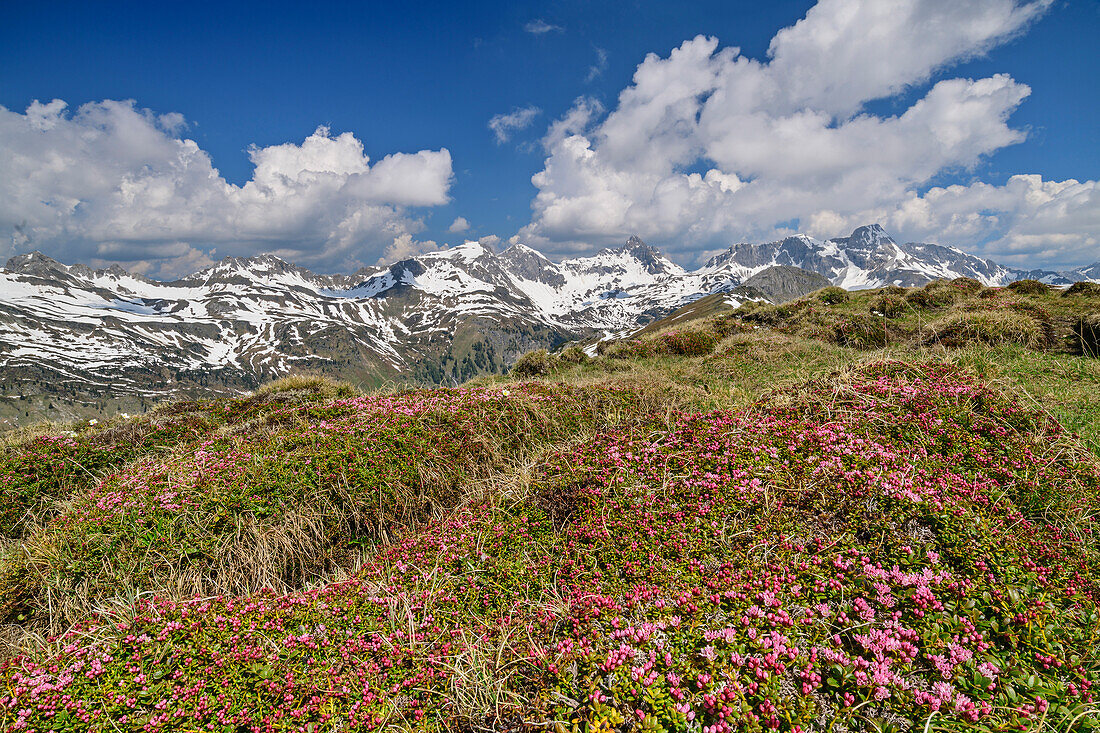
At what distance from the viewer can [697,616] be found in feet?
12.6

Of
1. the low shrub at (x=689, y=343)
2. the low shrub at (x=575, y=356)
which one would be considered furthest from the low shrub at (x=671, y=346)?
the low shrub at (x=575, y=356)

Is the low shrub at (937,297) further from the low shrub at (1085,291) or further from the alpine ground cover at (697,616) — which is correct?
the alpine ground cover at (697,616)

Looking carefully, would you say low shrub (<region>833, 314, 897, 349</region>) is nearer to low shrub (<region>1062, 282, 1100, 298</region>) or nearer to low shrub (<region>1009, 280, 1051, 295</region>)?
low shrub (<region>1062, 282, 1100, 298</region>)

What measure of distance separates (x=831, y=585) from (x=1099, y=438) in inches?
220

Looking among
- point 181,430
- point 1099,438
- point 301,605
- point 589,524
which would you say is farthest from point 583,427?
point 181,430

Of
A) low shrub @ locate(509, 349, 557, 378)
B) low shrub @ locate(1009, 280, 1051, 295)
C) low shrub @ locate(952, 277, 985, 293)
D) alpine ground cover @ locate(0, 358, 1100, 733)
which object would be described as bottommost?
alpine ground cover @ locate(0, 358, 1100, 733)

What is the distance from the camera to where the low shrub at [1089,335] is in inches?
445

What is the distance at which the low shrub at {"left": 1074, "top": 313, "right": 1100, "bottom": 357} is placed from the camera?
37.1ft

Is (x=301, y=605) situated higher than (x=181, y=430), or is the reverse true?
(x=181, y=430)

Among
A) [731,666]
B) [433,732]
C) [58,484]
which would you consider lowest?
[433,732]

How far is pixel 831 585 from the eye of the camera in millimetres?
4020

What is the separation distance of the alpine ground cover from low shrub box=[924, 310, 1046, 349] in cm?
966

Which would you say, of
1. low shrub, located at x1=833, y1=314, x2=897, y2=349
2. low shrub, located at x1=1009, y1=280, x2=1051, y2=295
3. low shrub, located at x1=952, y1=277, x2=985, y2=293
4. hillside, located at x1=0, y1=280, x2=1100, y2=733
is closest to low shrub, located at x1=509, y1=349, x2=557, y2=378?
hillside, located at x1=0, y1=280, x2=1100, y2=733

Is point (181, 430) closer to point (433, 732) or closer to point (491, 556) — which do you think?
point (491, 556)
